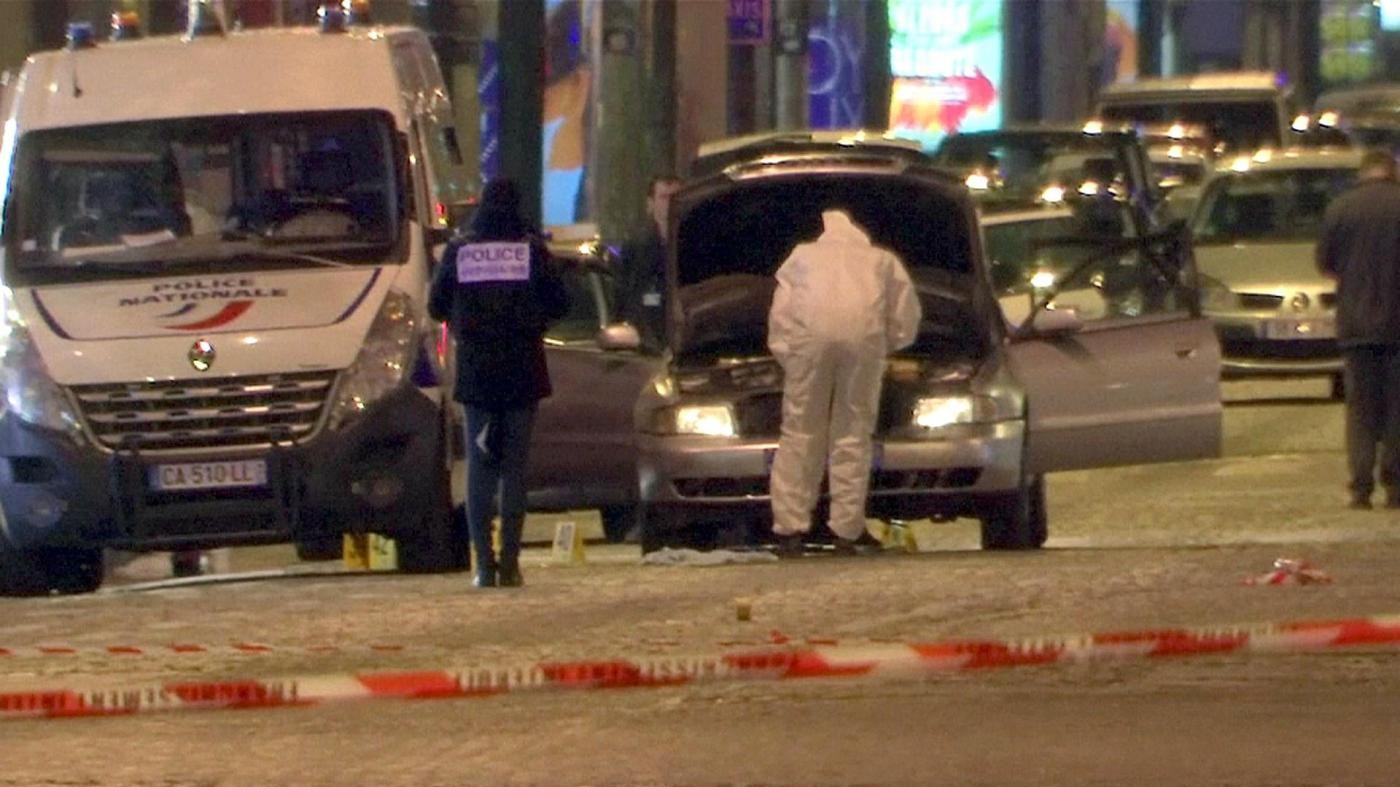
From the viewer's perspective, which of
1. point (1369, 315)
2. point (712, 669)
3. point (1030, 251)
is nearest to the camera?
point (712, 669)

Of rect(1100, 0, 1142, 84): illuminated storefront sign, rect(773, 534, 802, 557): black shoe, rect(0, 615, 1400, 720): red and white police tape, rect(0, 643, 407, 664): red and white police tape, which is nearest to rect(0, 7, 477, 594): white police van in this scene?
rect(773, 534, 802, 557): black shoe

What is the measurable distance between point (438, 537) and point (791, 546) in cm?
157

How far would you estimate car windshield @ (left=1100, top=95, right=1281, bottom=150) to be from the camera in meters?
38.1

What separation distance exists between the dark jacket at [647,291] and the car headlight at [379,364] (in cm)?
202

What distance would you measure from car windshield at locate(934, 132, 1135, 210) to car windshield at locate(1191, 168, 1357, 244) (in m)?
0.72

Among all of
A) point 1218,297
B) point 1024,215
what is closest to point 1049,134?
point 1218,297

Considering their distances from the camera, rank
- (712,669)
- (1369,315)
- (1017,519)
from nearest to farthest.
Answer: (712,669) → (1017,519) → (1369,315)

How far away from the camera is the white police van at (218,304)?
1416 centimetres

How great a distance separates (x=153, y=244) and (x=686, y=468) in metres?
2.53

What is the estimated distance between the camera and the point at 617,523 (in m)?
18.4

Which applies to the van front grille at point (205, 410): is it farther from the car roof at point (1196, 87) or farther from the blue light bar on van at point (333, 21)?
the car roof at point (1196, 87)

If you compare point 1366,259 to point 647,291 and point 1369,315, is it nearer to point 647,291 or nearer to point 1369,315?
point 1369,315

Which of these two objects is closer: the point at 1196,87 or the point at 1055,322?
the point at 1055,322

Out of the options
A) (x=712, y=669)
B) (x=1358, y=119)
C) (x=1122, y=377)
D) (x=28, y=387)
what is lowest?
(x=1358, y=119)
